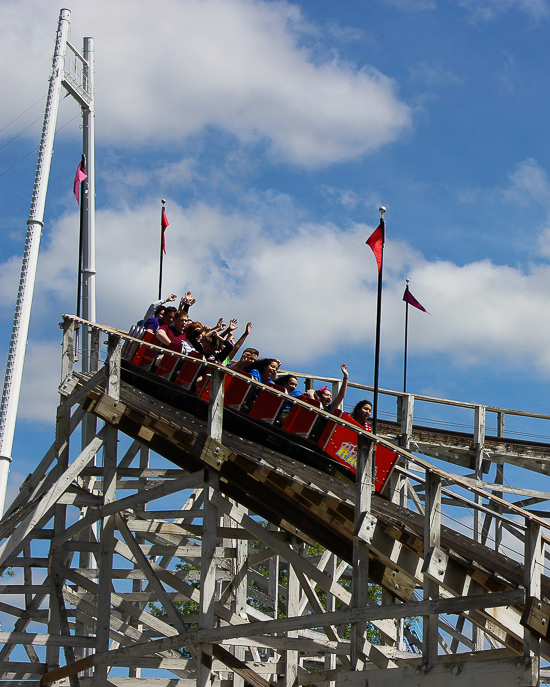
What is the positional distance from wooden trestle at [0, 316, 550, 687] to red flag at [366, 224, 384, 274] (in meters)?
3.54

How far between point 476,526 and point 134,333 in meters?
7.90

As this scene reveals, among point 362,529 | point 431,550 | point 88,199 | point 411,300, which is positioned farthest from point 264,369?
point 411,300

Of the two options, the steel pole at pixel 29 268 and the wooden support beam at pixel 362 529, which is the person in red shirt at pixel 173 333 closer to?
the steel pole at pixel 29 268

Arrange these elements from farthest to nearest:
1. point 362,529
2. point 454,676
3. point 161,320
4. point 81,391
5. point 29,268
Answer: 1. point 29,268
2. point 161,320
3. point 81,391
4. point 362,529
5. point 454,676

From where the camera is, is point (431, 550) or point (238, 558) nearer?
point (431, 550)

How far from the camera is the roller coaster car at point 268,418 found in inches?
448

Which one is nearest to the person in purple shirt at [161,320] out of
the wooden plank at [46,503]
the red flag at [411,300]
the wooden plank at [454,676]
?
the wooden plank at [46,503]

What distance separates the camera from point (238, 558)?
46.1 feet

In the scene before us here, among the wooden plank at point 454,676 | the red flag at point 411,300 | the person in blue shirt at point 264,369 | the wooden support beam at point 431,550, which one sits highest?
the red flag at point 411,300

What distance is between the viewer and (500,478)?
20016mm

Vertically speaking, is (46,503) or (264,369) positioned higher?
(264,369)

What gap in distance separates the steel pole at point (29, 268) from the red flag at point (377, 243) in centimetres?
566

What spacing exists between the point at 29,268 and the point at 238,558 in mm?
5765

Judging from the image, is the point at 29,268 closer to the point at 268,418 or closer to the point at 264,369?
the point at 264,369
